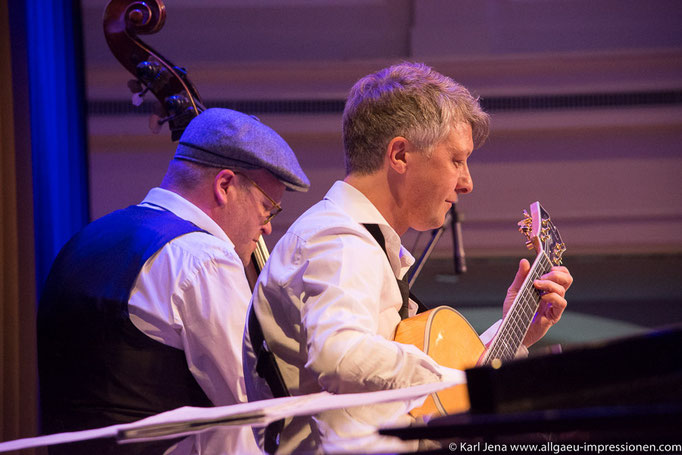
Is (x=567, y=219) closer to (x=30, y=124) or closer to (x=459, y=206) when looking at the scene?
(x=459, y=206)

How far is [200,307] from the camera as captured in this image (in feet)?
5.60

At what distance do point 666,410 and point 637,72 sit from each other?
12.0ft

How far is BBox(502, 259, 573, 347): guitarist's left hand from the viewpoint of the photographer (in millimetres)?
1697

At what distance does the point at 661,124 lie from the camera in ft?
12.3

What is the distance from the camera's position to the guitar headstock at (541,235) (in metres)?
1.86

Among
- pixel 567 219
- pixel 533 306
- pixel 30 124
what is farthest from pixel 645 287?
pixel 30 124

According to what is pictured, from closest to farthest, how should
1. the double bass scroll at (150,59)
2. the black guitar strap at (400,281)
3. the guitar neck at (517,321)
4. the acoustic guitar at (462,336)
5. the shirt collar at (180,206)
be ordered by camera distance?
the acoustic guitar at (462,336)
the black guitar strap at (400,281)
the guitar neck at (517,321)
the shirt collar at (180,206)
the double bass scroll at (150,59)

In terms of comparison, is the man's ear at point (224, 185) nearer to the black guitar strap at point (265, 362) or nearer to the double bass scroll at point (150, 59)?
the double bass scroll at point (150, 59)

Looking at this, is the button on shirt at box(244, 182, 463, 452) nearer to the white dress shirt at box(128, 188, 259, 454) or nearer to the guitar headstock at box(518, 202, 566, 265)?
the white dress shirt at box(128, 188, 259, 454)

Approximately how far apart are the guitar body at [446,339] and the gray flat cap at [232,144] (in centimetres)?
93

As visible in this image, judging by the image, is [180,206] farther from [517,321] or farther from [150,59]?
[517,321]

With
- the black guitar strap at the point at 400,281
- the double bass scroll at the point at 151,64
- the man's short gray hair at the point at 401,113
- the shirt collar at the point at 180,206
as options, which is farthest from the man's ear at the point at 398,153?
the double bass scroll at the point at 151,64

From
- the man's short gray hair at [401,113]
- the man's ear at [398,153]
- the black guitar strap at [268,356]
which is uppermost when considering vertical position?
the man's short gray hair at [401,113]

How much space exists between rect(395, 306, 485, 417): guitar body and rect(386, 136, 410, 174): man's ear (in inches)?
12.3
